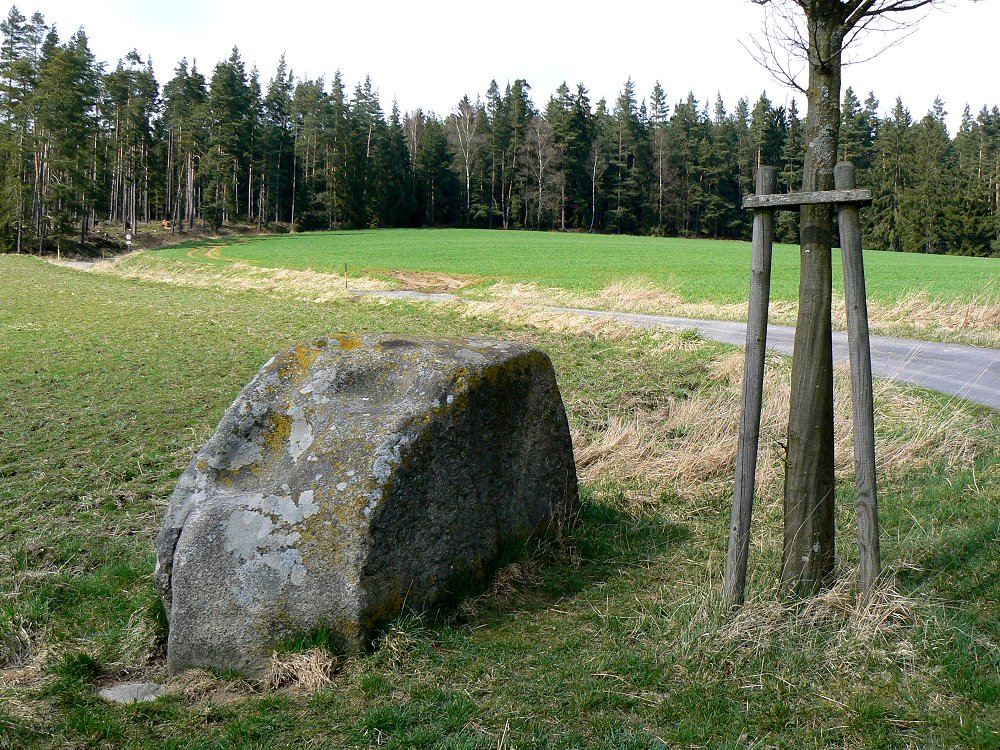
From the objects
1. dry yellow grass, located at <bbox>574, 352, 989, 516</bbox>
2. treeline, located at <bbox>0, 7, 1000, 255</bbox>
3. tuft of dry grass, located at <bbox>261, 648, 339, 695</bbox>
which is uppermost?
treeline, located at <bbox>0, 7, 1000, 255</bbox>

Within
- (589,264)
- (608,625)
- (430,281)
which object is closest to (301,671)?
(608,625)

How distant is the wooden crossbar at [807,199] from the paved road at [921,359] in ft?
24.7

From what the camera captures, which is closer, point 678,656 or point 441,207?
point 678,656

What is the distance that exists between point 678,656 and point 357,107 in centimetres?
11662

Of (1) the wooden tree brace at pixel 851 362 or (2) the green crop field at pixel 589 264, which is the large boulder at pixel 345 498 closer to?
(1) the wooden tree brace at pixel 851 362

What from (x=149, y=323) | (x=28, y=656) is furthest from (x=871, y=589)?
(x=149, y=323)

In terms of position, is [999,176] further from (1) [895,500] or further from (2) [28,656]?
(2) [28,656]

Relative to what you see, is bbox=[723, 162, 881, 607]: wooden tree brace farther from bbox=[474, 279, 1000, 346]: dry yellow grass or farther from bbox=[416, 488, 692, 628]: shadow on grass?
bbox=[474, 279, 1000, 346]: dry yellow grass

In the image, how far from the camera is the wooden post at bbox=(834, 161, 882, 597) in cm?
427

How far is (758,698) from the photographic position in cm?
369

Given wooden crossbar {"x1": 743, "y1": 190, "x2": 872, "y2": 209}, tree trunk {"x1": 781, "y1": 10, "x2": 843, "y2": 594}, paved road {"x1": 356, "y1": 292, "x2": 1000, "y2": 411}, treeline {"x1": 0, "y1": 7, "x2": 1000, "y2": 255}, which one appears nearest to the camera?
wooden crossbar {"x1": 743, "y1": 190, "x2": 872, "y2": 209}

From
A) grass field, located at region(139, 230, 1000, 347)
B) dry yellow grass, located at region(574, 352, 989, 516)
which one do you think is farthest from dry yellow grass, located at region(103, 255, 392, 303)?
dry yellow grass, located at region(574, 352, 989, 516)

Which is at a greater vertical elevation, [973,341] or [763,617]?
[973,341]

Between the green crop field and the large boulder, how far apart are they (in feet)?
70.7
